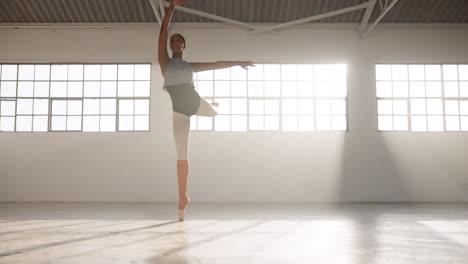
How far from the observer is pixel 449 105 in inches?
300

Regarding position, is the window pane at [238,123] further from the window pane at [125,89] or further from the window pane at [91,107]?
the window pane at [91,107]

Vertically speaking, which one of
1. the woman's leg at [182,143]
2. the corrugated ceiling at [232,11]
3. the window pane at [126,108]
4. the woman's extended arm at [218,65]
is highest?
the corrugated ceiling at [232,11]

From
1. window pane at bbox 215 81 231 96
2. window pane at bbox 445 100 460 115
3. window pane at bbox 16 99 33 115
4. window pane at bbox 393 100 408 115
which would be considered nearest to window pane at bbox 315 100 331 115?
window pane at bbox 393 100 408 115

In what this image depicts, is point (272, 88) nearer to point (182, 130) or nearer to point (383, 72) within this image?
point (383, 72)

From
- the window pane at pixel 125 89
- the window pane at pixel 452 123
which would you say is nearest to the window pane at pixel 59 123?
the window pane at pixel 125 89

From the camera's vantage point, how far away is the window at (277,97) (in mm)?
7543

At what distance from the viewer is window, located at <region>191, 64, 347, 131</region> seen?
7.54 m

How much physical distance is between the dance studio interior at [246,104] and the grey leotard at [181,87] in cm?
373

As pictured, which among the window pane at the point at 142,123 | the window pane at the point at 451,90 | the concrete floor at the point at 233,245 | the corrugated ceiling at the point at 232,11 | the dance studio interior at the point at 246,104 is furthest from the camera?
the window pane at the point at 451,90

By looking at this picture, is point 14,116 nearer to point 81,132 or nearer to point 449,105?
point 81,132

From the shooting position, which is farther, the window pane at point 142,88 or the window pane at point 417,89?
→ the window pane at point 417,89

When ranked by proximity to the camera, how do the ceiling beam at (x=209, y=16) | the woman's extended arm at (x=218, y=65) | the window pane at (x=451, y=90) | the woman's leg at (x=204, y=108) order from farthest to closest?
1. the window pane at (x=451, y=90)
2. the ceiling beam at (x=209, y=16)
3. the woman's leg at (x=204, y=108)
4. the woman's extended arm at (x=218, y=65)

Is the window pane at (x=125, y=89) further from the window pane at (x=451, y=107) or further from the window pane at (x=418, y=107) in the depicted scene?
the window pane at (x=451, y=107)

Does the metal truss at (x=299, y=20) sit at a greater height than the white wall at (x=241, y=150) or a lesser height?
greater
